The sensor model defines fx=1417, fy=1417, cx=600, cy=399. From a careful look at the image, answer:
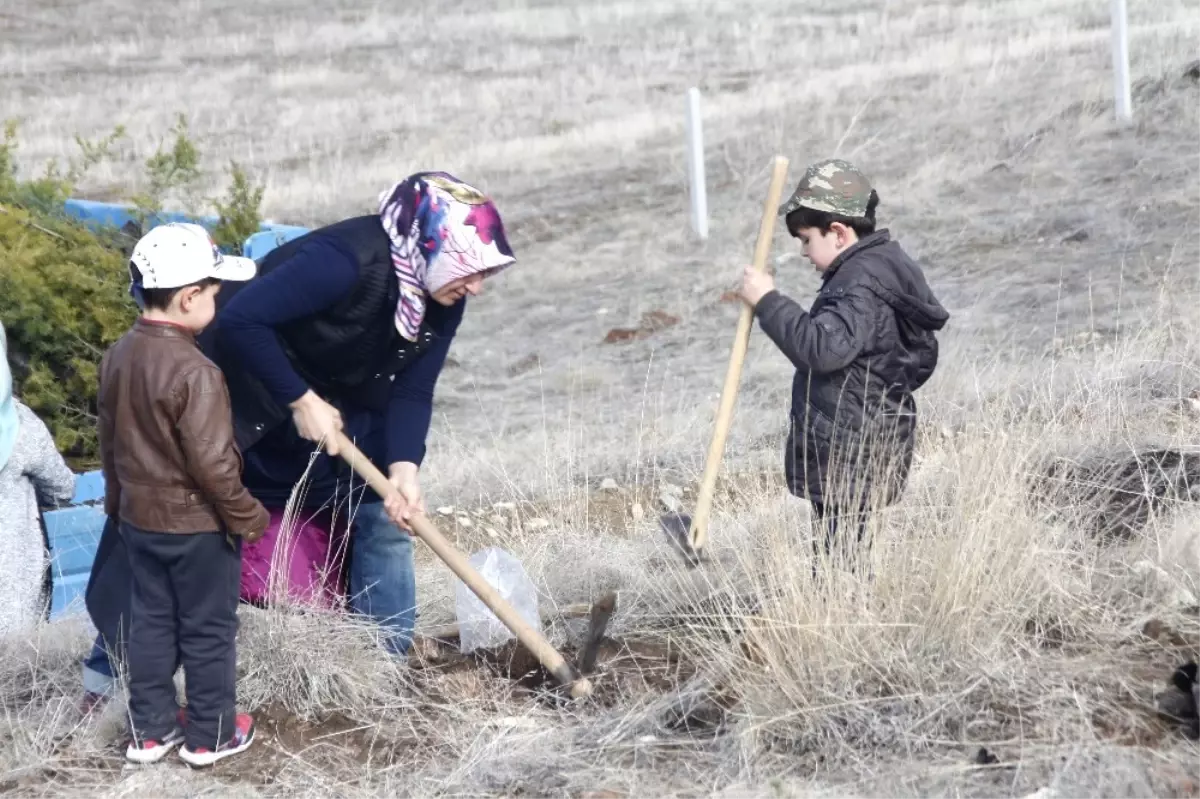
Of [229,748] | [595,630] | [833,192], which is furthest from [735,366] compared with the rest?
[229,748]

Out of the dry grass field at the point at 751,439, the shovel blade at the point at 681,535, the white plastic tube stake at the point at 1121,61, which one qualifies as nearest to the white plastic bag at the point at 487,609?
the dry grass field at the point at 751,439

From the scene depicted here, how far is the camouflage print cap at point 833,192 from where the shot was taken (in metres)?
3.77

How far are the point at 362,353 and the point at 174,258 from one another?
0.63 metres

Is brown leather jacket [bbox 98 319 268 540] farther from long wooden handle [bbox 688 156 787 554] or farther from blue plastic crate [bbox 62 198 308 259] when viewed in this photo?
blue plastic crate [bbox 62 198 308 259]

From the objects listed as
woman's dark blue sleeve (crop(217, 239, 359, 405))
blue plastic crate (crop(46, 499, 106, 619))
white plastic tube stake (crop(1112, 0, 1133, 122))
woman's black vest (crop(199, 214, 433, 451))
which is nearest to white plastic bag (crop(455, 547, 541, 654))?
woman's black vest (crop(199, 214, 433, 451))

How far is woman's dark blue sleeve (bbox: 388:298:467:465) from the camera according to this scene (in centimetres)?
387

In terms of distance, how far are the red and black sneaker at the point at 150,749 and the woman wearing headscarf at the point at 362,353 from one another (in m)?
0.62

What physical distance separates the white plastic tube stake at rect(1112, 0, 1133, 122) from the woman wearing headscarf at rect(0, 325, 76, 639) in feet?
39.6

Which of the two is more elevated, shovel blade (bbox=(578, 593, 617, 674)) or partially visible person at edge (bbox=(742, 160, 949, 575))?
partially visible person at edge (bbox=(742, 160, 949, 575))

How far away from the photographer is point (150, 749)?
3.47 meters

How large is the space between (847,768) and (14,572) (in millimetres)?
3092

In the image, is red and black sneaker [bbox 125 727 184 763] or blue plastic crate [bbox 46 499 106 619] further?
blue plastic crate [bbox 46 499 106 619]

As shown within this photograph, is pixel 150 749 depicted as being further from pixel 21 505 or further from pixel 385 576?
pixel 21 505

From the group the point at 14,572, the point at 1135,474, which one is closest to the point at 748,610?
the point at 1135,474
